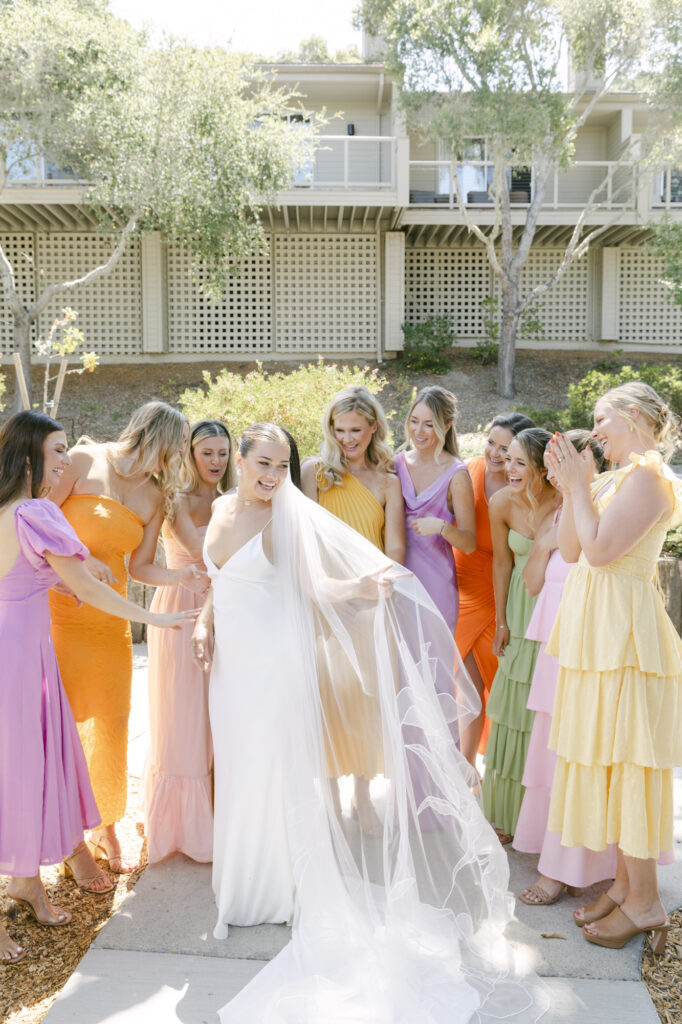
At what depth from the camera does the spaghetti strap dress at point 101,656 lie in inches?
158

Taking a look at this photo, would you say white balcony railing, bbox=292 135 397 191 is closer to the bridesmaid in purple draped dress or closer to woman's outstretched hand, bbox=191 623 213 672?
the bridesmaid in purple draped dress

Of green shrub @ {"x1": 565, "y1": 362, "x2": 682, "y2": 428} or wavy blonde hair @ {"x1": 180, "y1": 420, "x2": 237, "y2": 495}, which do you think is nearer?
wavy blonde hair @ {"x1": 180, "y1": 420, "x2": 237, "y2": 495}

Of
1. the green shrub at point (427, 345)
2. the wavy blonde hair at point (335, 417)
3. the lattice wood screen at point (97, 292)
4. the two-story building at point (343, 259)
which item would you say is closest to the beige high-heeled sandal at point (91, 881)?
the wavy blonde hair at point (335, 417)

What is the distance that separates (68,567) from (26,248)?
67.2 ft

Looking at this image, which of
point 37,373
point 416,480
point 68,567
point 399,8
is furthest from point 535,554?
point 37,373

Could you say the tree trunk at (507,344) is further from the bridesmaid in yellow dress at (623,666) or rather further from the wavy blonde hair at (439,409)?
the bridesmaid in yellow dress at (623,666)

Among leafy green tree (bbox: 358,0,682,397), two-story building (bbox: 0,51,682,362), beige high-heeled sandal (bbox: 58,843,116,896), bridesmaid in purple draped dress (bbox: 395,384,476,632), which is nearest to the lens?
beige high-heeled sandal (bbox: 58,843,116,896)

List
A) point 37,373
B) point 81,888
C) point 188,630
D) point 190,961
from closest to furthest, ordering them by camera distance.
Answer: point 190,961 < point 81,888 < point 188,630 < point 37,373

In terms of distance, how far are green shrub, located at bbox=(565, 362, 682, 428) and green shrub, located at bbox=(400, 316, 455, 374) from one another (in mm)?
5281

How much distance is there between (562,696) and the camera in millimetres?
3529

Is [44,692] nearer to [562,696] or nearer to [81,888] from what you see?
[81,888]

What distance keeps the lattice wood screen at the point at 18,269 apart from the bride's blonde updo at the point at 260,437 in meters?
19.8

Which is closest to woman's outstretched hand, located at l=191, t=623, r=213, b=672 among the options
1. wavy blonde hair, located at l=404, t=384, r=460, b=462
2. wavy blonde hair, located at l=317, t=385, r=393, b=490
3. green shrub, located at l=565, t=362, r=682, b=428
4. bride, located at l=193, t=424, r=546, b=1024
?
bride, located at l=193, t=424, r=546, b=1024

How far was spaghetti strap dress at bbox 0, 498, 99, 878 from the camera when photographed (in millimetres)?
3426
